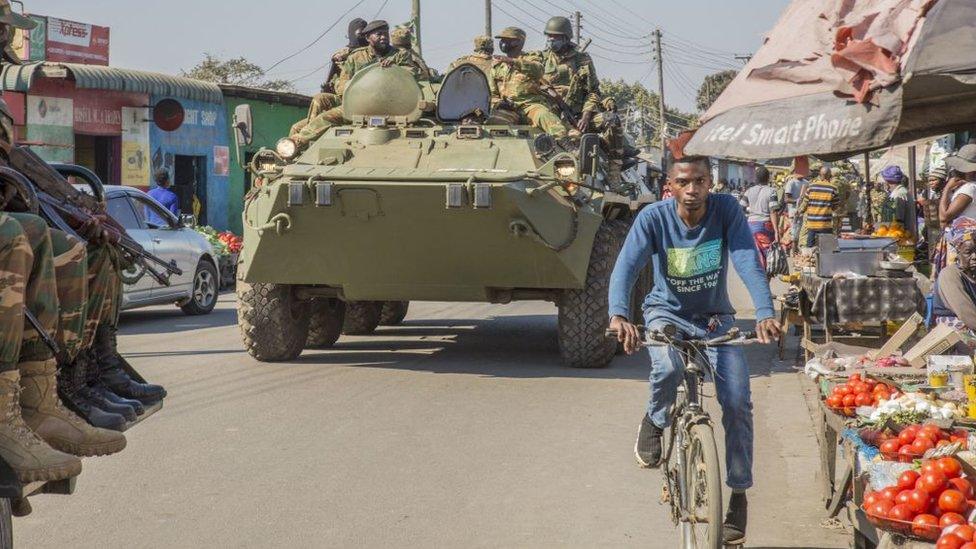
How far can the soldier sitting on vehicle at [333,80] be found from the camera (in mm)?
13367

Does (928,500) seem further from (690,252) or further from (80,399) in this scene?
(80,399)

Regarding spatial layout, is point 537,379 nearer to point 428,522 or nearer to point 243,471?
point 243,471

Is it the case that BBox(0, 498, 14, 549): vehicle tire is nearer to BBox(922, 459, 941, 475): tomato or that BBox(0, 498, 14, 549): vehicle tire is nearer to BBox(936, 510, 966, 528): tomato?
BBox(936, 510, 966, 528): tomato

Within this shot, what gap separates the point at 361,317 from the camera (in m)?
14.7

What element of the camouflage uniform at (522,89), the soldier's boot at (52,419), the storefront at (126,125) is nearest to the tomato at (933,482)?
the soldier's boot at (52,419)

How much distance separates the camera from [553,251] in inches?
436

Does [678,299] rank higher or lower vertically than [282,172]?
lower

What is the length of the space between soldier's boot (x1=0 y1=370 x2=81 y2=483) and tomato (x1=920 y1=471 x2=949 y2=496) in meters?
2.81

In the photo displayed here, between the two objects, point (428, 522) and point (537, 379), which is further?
point (537, 379)

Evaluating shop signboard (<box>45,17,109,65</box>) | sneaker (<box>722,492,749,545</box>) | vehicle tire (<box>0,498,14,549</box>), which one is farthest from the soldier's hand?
shop signboard (<box>45,17,109,65</box>)

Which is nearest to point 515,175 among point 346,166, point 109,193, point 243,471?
point 346,166

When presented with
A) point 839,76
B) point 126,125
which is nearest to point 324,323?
point 839,76

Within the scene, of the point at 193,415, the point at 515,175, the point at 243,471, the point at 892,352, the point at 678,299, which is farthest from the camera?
the point at 515,175

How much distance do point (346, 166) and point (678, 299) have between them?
599cm
